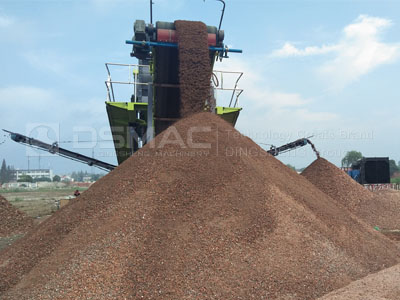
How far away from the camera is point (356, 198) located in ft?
34.8

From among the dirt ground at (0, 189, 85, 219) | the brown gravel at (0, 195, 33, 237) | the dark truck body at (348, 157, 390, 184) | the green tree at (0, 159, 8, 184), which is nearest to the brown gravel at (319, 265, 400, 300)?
the brown gravel at (0, 195, 33, 237)

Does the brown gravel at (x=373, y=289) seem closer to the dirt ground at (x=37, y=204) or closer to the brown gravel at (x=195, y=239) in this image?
the brown gravel at (x=195, y=239)

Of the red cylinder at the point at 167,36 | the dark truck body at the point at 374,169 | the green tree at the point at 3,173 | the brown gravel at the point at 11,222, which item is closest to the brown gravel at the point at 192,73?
the red cylinder at the point at 167,36

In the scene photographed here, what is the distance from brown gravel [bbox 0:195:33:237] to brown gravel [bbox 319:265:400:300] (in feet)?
34.0

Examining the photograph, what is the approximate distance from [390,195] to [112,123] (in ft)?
33.6

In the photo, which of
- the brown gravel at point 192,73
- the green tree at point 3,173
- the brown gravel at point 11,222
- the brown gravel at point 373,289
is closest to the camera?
the brown gravel at point 373,289

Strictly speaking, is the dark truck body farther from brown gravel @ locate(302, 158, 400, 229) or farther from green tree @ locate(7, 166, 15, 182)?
green tree @ locate(7, 166, 15, 182)

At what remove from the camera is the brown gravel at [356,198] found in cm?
980

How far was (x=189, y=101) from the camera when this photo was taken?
7.24 meters

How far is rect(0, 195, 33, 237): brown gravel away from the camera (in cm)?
1063

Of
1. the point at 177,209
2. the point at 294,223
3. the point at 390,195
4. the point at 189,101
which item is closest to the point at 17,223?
the point at 189,101

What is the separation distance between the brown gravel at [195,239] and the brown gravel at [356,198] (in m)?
4.35

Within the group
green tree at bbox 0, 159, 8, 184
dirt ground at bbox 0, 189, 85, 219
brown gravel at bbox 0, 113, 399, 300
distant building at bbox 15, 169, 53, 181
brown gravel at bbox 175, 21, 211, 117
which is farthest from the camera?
distant building at bbox 15, 169, 53, 181

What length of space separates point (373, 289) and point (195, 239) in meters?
2.23
